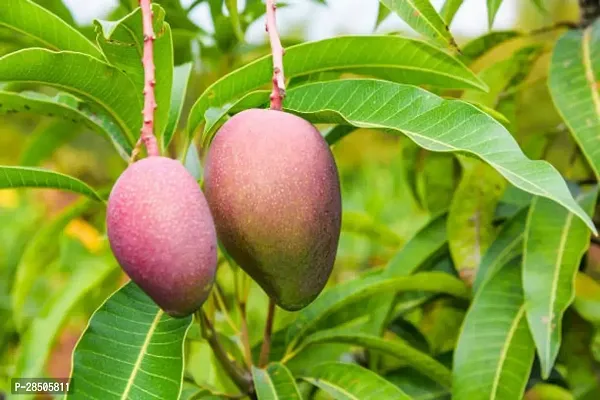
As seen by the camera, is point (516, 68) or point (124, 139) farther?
point (516, 68)

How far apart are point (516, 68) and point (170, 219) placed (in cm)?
67

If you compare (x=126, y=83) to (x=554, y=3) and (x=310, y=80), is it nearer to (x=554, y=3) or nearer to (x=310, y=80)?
(x=310, y=80)

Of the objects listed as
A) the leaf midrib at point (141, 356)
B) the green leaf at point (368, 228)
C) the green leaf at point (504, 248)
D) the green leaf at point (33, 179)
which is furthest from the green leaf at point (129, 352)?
the green leaf at point (368, 228)

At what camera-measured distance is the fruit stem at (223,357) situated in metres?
0.72

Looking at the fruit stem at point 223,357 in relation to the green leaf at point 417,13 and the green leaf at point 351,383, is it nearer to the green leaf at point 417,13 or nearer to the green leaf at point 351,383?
the green leaf at point 351,383

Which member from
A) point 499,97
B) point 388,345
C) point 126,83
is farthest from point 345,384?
point 499,97

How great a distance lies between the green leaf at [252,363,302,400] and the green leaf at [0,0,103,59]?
0.32 metres

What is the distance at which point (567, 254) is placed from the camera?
2.63 ft

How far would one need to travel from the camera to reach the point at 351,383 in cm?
77

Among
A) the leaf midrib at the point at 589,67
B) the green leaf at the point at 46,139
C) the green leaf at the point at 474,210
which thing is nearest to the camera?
the leaf midrib at the point at 589,67

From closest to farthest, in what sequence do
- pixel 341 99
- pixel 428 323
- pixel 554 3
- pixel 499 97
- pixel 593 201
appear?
pixel 341 99
pixel 593 201
pixel 499 97
pixel 428 323
pixel 554 3

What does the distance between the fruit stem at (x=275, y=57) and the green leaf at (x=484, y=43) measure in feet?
1.61

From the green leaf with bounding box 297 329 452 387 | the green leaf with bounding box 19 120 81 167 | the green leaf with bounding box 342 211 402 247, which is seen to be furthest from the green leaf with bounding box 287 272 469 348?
the green leaf with bounding box 19 120 81 167

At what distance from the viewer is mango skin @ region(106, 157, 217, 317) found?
1.54 ft
